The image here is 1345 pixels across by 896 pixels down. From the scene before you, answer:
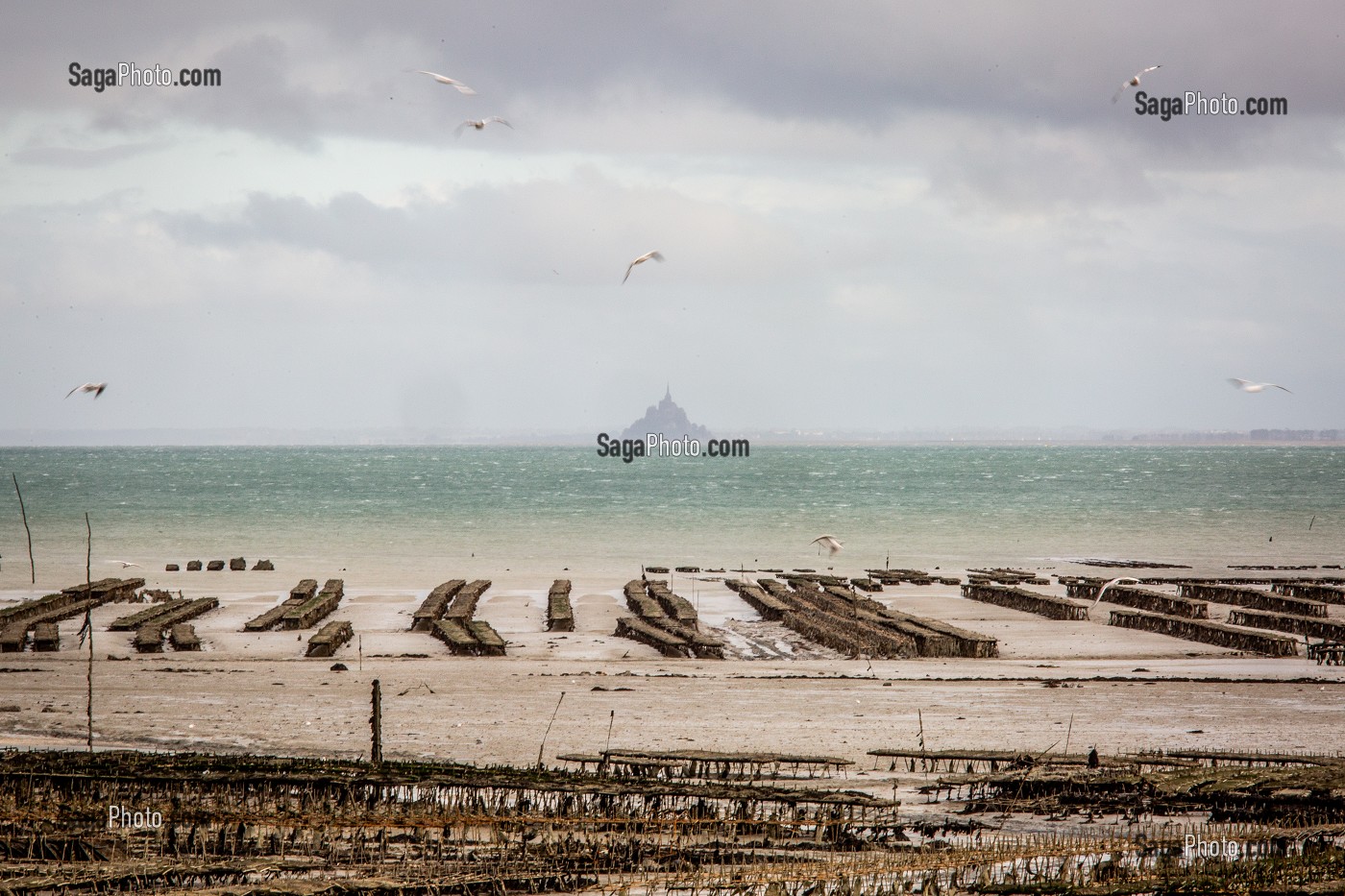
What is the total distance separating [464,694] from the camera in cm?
2464

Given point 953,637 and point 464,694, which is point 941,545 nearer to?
point 953,637

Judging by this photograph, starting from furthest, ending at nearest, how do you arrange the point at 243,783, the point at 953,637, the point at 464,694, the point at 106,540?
the point at 106,540, the point at 953,637, the point at 464,694, the point at 243,783

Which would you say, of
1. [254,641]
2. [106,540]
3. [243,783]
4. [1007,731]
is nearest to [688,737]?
[1007,731]

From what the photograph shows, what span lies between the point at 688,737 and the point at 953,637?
1295 centimetres

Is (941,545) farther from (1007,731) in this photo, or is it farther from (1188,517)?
(1007,731)

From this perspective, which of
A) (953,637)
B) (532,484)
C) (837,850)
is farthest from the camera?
(532,484)

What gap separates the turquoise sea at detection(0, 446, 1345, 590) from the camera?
197 ft

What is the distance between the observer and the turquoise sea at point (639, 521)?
60125 millimetres

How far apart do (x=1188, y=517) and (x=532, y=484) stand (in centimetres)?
7764

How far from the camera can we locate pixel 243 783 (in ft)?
49.9

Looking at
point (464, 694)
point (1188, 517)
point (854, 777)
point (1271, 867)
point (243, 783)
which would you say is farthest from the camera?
point (1188, 517)

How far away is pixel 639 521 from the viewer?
87.1m

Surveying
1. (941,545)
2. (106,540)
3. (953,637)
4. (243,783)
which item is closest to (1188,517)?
(941,545)

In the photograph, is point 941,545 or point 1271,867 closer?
point 1271,867
